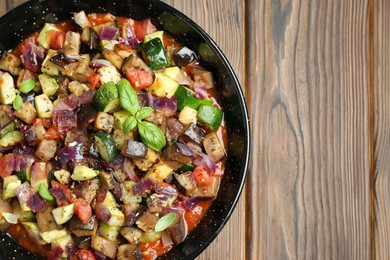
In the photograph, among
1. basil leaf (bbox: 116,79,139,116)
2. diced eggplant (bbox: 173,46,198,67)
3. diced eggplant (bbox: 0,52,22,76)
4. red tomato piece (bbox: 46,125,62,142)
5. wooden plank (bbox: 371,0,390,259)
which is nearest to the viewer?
basil leaf (bbox: 116,79,139,116)

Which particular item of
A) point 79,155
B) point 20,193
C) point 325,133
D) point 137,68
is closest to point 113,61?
point 137,68

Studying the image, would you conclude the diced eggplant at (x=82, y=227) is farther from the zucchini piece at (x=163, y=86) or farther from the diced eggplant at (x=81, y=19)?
the diced eggplant at (x=81, y=19)

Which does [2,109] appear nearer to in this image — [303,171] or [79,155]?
[79,155]

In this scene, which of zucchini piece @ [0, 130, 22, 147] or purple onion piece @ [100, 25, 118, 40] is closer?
zucchini piece @ [0, 130, 22, 147]

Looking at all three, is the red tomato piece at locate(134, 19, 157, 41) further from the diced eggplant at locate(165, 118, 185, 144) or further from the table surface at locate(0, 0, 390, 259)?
the diced eggplant at locate(165, 118, 185, 144)

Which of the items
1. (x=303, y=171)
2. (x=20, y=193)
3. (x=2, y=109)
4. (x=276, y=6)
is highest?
(x=276, y=6)

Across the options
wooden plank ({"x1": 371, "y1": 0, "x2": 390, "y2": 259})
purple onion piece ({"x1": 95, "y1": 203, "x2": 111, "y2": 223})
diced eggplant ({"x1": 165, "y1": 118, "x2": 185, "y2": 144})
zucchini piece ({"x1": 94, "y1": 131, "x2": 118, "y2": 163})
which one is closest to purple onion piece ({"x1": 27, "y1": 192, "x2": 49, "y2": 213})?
purple onion piece ({"x1": 95, "y1": 203, "x2": 111, "y2": 223})
